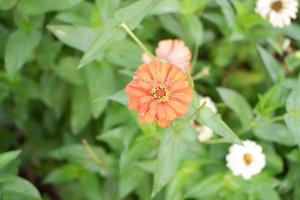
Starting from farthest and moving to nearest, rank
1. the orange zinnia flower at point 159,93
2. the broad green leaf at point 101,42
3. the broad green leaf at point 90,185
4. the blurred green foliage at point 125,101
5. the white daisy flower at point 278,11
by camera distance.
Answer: the broad green leaf at point 90,185 < the white daisy flower at point 278,11 < the blurred green foliage at point 125,101 < the broad green leaf at point 101,42 < the orange zinnia flower at point 159,93

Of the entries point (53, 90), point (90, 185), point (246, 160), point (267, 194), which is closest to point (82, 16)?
point (53, 90)

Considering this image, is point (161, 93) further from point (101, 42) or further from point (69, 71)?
point (69, 71)

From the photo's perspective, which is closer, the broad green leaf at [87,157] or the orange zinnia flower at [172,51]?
the orange zinnia flower at [172,51]

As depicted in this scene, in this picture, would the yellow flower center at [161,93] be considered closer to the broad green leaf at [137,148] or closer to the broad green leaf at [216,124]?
the broad green leaf at [216,124]

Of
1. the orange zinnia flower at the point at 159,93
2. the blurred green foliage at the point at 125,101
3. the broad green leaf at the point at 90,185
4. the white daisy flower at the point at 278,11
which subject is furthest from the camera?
the broad green leaf at the point at 90,185

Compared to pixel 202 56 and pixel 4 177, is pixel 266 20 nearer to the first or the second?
pixel 202 56

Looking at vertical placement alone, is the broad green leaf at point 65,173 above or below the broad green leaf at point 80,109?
below

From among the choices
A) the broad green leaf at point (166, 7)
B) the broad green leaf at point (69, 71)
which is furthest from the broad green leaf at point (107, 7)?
the broad green leaf at point (69, 71)
